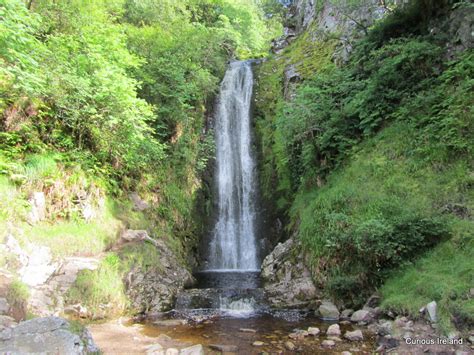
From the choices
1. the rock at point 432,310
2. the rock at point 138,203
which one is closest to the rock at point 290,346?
the rock at point 432,310

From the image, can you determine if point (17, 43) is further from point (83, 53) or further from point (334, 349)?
point (334, 349)

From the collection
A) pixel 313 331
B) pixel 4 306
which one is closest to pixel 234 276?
pixel 313 331

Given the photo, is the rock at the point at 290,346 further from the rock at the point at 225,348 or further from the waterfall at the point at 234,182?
the waterfall at the point at 234,182

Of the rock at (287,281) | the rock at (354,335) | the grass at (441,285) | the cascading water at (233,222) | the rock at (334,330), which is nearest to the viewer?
the grass at (441,285)

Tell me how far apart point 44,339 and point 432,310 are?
5.96 metres

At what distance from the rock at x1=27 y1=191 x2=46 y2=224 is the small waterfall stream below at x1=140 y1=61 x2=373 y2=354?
3.62 metres

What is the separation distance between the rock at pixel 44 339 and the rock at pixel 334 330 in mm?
4229

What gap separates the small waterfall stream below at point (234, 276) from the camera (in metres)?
6.40

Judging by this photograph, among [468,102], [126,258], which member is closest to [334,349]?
[126,258]

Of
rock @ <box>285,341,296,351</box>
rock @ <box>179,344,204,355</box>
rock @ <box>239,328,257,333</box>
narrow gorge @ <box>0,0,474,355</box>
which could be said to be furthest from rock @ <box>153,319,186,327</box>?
rock @ <box>285,341,296,351</box>

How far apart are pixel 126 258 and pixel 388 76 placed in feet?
30.5

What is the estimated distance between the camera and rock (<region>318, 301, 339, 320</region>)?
7.20 metres

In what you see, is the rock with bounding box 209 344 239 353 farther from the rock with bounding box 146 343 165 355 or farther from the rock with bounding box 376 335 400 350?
the rock with bounding box 376 335 400 350

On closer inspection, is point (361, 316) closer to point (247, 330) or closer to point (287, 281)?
point (247, 330)
